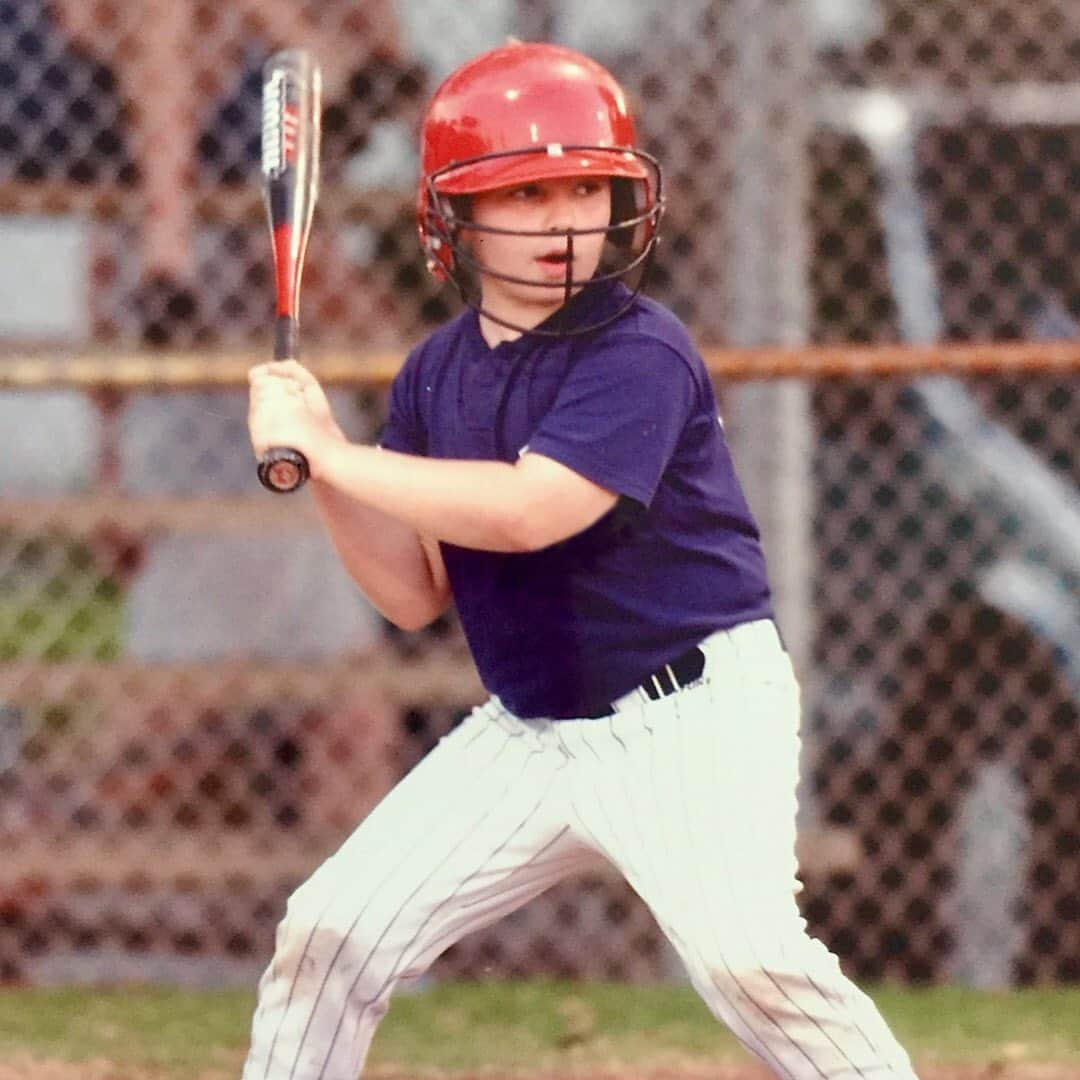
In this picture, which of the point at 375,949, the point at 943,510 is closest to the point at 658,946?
the point at 943,510

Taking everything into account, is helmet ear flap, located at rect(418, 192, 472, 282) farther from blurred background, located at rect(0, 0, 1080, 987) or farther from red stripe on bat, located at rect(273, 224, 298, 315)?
blurred background, located at rect(0, 0, 1080, 987)

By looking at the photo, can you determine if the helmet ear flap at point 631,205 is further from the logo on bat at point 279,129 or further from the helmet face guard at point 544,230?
the logo on bat at point 279,129

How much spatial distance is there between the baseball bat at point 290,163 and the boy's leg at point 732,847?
2.30 feet

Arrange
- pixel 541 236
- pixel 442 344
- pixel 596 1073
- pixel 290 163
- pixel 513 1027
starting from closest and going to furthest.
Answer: pixel 541 236
pixel 442 344
pixel 290 163
pixel 596 1073
pixel 513 1027

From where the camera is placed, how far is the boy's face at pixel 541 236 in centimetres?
257

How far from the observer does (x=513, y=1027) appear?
4039mm

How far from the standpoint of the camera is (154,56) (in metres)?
5.00

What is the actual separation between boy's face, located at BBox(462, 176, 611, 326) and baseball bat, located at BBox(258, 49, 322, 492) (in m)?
0.28

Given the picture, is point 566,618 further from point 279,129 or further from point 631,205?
point 279,129

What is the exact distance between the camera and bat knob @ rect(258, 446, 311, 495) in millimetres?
2417

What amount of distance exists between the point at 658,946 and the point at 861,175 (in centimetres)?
200

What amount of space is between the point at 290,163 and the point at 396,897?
1.01m

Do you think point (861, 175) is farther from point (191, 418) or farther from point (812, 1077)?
point (812, 1077)

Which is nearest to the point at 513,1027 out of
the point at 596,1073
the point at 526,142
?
the point at 596,1073
